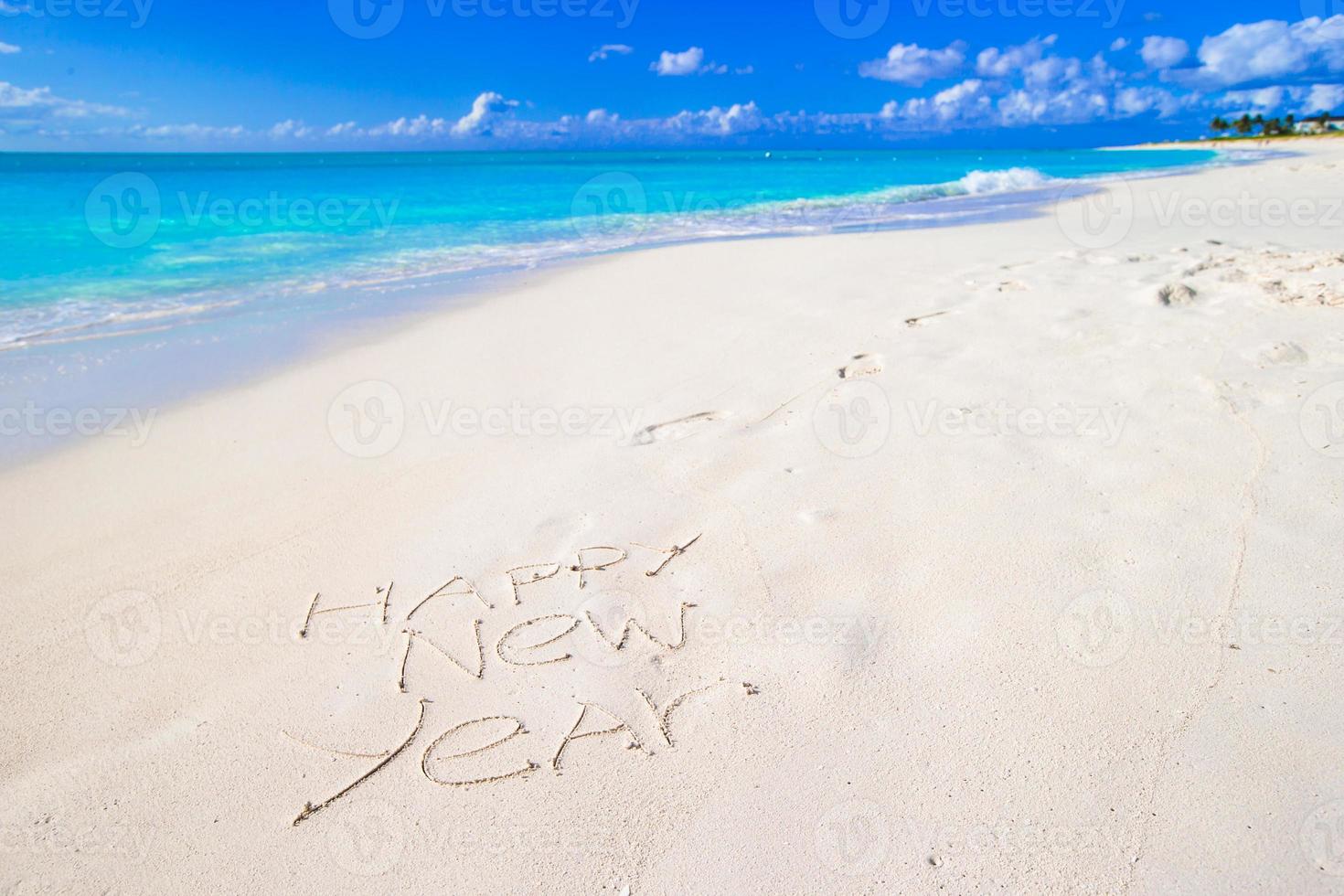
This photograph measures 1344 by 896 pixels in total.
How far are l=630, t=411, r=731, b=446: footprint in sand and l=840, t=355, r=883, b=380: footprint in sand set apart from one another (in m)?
0.84

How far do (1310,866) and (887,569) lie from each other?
123 cm

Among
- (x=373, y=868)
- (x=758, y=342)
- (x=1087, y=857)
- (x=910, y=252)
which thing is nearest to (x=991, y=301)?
(x=758, y=342)

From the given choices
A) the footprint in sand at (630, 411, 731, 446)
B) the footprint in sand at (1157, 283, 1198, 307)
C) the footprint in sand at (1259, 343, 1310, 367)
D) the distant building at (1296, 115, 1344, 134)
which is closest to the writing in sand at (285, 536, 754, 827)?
the footprint in sand at (630, 411, 731, 446)

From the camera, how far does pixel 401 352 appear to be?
17.6 feet

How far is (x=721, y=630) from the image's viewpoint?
2.32 meters

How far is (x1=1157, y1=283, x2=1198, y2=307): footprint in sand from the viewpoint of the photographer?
15.2 ft

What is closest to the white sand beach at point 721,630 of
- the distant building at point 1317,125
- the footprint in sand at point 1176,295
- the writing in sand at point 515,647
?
the writing in sand at point 515,647

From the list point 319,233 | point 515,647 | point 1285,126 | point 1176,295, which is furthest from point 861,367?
point 1285,126

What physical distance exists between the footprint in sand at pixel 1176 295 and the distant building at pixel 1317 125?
75.4 m

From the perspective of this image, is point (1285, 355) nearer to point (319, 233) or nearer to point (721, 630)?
point (721, 630)

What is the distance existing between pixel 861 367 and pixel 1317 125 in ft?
287

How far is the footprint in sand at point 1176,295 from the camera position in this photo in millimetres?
4629

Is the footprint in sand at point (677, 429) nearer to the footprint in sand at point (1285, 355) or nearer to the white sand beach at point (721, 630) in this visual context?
the white sand beach at point (721, 630)

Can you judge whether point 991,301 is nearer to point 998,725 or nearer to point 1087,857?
point 998,725
